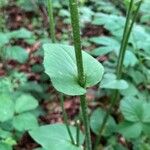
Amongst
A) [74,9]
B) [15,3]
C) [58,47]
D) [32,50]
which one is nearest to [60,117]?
[32,50]

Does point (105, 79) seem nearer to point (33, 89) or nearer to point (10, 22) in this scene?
point (33, 89)

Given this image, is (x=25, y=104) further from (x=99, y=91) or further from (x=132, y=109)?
(x=99, y=91)

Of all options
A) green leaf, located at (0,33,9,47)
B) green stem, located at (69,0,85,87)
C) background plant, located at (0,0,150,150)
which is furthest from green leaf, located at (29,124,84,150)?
green leaf, located at (0,33,9,47)

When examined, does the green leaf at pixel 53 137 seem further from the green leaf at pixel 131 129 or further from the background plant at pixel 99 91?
the green leaf at pixel 131 129

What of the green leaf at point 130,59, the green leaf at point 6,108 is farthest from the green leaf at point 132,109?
the green leaf at point 6,108

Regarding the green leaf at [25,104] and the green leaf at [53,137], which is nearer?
the green leaf at [53,137]
